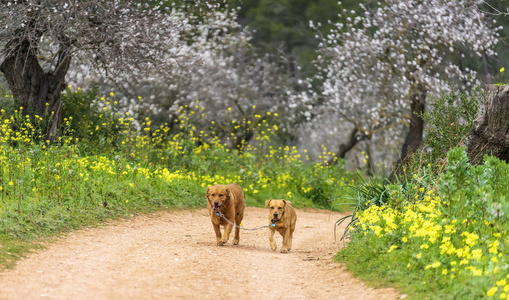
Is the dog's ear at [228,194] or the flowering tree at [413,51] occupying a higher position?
the flowering tree at [413,51]

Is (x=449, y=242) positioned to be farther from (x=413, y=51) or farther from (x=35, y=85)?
(x=413, y=51)

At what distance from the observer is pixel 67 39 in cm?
1470

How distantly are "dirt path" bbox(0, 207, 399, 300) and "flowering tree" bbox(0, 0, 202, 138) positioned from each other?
18.1ft

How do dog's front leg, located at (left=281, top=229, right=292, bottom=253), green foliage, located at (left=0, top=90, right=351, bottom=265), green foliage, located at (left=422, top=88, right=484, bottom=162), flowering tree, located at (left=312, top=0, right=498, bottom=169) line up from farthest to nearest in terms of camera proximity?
flowering tree, located at (left=312, top=0, right=498, bottom=169)
green foliage, located at (left=422, top=88, right=484, bottom=162)
green foliage, located at (left=0, top=90, right=351, bottom=265)
dog's front leg, located at (left=281, top=229, right=292, bottom=253)

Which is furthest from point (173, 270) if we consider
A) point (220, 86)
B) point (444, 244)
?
Answer: point (220, 86)

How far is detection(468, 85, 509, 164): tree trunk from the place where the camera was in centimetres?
942

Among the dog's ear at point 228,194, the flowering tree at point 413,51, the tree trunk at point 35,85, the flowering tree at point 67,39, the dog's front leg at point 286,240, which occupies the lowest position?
the dog's front leg at point 286,240

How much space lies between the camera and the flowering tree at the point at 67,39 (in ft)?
45.8

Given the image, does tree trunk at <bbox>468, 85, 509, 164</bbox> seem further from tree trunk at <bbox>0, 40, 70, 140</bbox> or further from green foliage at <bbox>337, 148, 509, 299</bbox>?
tree trunk at <bbox>0, 40, 70, 140</bbox>

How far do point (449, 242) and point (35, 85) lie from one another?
39.7 ft

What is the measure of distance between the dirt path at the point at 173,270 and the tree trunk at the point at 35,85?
6.21 meters

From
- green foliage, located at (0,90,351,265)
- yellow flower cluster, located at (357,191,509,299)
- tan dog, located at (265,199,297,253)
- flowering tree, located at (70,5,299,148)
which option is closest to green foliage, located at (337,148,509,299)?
yellow flower cluster, located at (357,191,509,299)

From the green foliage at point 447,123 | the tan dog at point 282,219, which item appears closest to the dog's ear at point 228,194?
the tan dog at point 282,219

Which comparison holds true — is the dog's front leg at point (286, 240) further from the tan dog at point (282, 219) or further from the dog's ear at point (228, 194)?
the dog's ear at point (228, 194)
